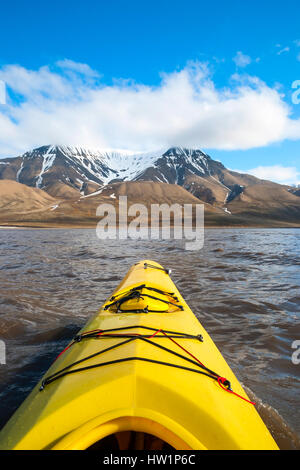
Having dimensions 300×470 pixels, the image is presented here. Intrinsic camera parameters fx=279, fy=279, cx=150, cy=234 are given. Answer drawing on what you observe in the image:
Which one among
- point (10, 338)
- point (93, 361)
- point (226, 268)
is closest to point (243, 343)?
point (93, 361)

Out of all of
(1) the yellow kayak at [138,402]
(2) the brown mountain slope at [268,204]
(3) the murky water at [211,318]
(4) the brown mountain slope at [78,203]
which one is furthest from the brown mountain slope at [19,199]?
(1) the yellow kayak at [138,402]

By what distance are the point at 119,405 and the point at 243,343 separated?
3.32m

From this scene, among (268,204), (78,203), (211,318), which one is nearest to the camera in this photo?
(211,318)

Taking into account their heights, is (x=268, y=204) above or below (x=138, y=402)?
above

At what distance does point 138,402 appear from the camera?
187cm

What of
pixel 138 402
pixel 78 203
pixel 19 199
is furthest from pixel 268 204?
pixel 138 402

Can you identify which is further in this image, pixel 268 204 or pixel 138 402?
pixel 268 204

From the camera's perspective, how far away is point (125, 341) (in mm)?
2746

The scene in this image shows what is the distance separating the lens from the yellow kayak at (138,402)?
68.4 inches

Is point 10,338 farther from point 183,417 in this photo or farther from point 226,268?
point 226,268

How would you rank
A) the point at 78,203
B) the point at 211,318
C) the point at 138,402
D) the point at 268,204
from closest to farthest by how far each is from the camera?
the point at 138,402, the point at 211,318, the point at 78,203, the point at 268,204

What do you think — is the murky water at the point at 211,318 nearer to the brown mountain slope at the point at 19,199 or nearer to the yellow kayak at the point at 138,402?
the yellow kayak at the point at 138,402

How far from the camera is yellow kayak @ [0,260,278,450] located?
174cm

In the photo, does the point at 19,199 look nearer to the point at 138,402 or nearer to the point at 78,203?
the point at 78,203
